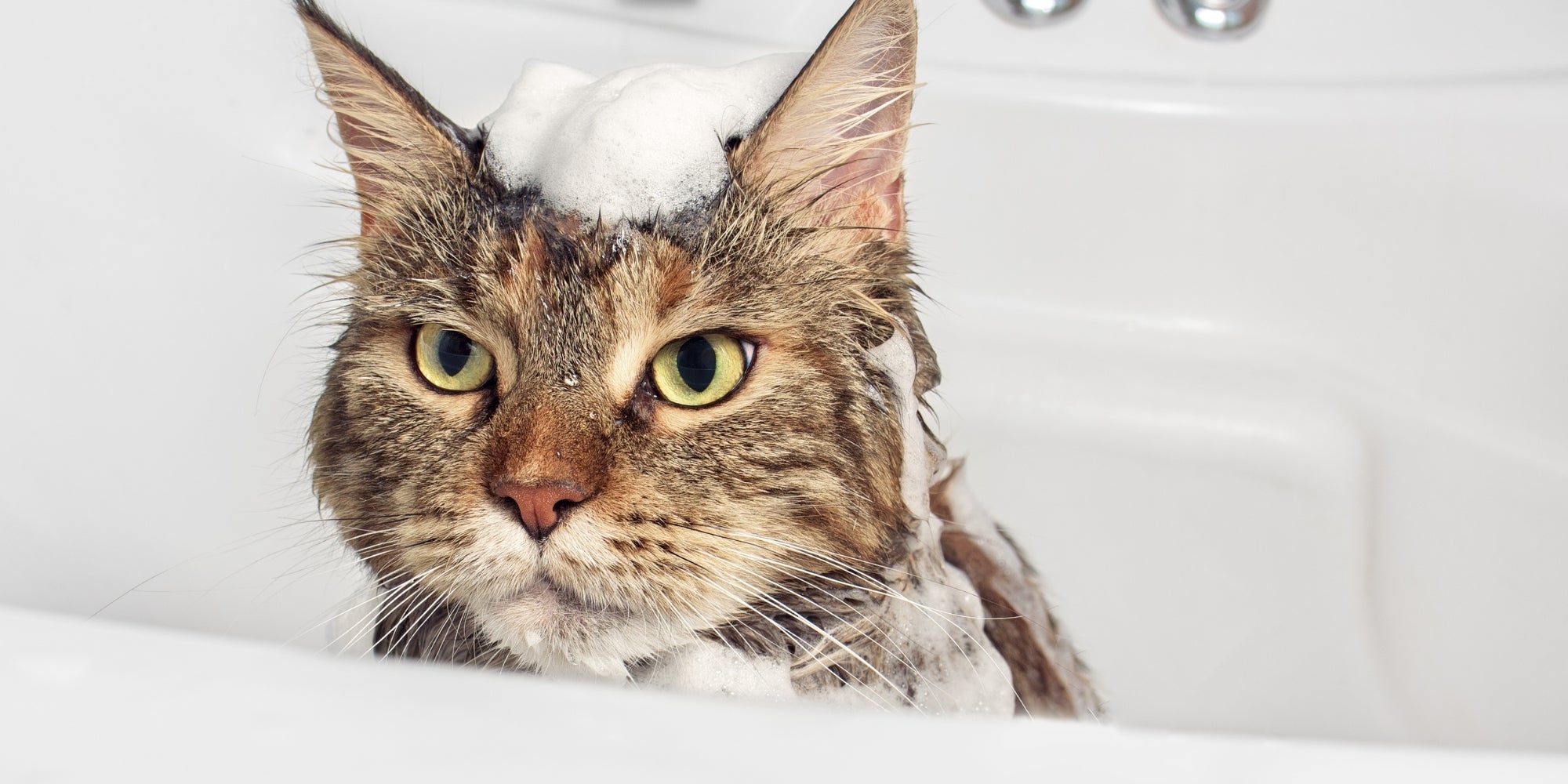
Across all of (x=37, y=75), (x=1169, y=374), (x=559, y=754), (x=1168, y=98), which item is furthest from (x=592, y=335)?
(x=1169, y=374)

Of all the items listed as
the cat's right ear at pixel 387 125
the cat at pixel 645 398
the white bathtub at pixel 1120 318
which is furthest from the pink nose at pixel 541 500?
the white bathtub at pixel 1120 318

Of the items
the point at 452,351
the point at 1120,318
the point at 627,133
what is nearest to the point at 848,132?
the point at 627,133

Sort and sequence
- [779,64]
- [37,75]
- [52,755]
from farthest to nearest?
[37,75]
[779,64]
[52,755]

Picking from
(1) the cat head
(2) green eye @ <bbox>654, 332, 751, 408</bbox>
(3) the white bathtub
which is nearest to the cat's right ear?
(1) the cat head

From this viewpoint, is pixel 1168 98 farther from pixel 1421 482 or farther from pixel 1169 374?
pixel 1421 482

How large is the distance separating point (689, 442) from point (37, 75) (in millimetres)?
962

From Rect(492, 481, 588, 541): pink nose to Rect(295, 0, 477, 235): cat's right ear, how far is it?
0.72 feet

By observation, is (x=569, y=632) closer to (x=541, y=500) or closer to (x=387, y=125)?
(x=541, y=500)

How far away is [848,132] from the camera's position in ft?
2.34

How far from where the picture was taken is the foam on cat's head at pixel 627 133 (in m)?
0.68

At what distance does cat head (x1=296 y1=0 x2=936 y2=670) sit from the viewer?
0.60 meters

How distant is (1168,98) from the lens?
141 cm

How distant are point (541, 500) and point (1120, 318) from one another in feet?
3.95

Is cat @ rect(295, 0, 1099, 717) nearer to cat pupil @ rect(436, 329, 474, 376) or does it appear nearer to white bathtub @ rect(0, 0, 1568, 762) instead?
cat pupil @ rect(436, 329, 474, 376)
